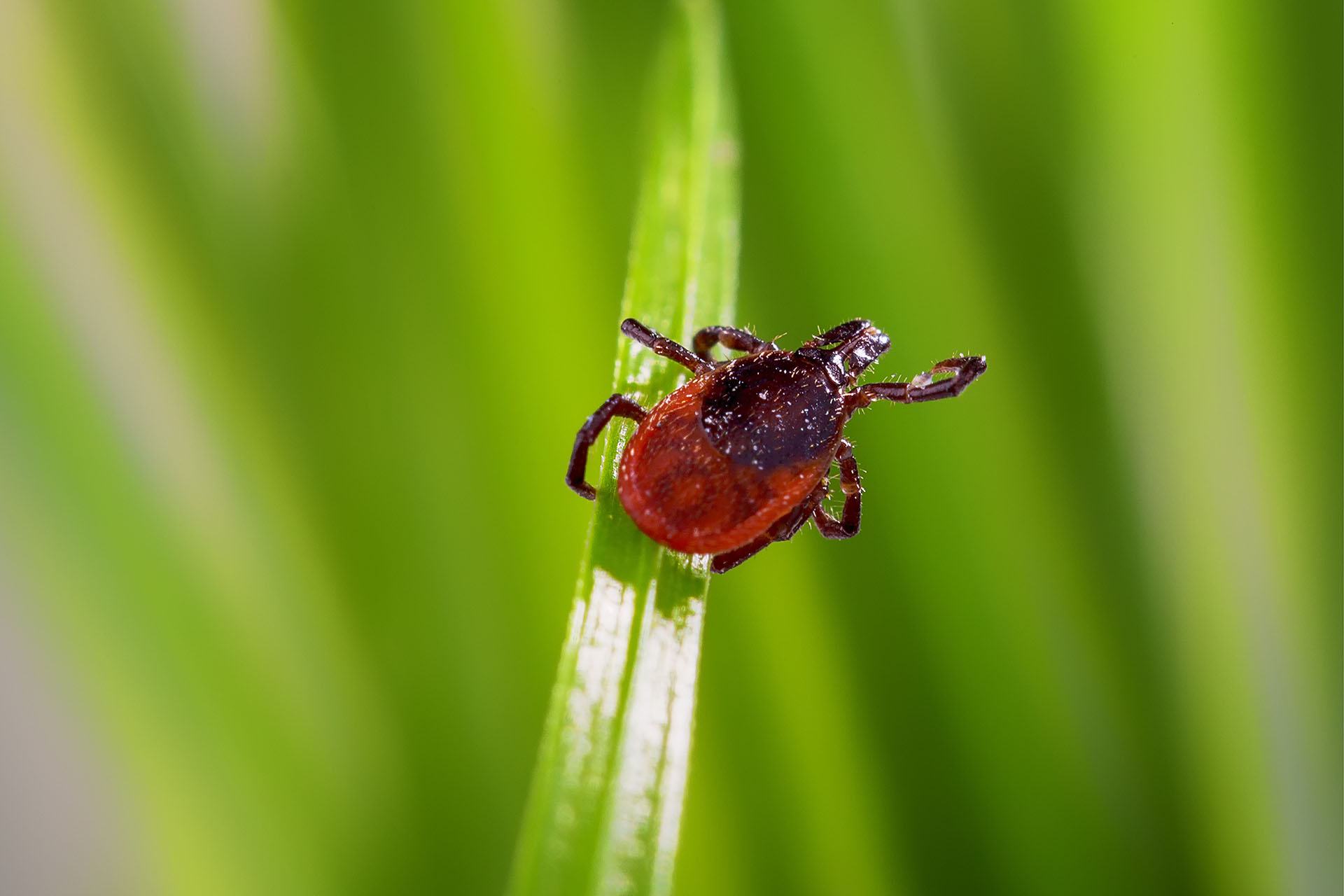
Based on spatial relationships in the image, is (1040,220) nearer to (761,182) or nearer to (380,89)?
(761,182)

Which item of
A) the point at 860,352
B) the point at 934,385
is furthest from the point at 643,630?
the point at 860,352

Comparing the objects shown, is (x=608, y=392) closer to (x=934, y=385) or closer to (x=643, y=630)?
(x=934, y=385)

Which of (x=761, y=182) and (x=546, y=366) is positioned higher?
(x=761, y=182)

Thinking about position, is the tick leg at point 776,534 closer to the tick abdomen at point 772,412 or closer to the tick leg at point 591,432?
the tick abdomen at point 772,412

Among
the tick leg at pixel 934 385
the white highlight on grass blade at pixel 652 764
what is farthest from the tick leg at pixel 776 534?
the white highlight on grass blade at pixel 652 764

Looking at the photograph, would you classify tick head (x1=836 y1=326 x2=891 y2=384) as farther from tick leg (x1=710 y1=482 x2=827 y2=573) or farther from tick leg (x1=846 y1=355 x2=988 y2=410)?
tick leg (x1=710 y1=482 x2=827 y2=573)

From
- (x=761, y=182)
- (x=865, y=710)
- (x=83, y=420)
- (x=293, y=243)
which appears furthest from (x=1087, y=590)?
(x=83, y=420)

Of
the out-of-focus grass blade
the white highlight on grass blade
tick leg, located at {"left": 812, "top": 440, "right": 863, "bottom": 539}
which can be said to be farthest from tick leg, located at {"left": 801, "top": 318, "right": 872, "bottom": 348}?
the white highlight on grass blade

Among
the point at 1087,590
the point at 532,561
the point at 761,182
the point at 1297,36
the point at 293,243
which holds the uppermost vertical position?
the point at 1297,36
